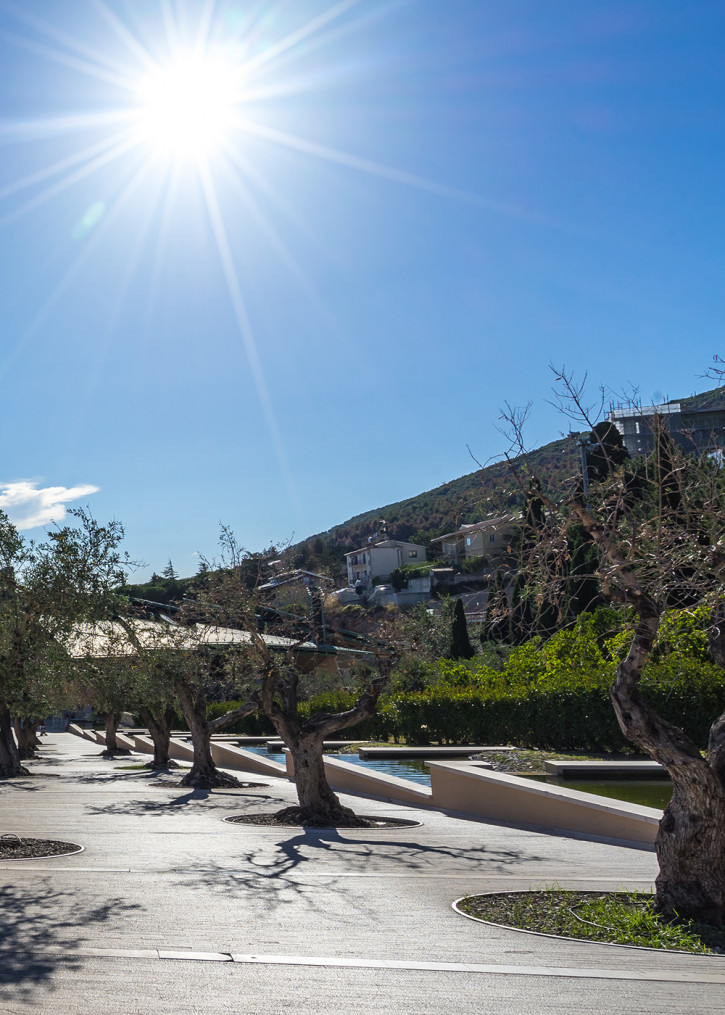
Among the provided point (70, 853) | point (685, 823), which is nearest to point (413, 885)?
point (685, 823)

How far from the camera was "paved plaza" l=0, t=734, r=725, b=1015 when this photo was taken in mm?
4805

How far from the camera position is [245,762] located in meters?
25.0

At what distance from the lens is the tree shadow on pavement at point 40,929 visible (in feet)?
16.5

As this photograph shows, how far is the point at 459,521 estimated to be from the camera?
891cm

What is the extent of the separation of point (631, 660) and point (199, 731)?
52.2 ft

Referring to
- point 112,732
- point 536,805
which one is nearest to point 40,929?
point 536,805

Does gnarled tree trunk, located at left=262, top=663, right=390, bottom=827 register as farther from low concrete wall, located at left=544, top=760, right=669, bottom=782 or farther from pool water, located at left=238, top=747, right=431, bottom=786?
pool water, located at left=238, top=747, right=431, bottom=786

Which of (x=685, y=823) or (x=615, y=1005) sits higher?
(x=685, y=823)

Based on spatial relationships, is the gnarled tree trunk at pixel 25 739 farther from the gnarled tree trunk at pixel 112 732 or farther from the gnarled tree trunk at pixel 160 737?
the gnarled tree trunk at pixel 160 737

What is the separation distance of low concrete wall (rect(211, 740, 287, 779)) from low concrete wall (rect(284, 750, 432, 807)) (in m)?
4.03

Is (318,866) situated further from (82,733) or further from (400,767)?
(82,733)

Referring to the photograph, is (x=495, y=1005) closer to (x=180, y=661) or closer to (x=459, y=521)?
(x=459, y=521)

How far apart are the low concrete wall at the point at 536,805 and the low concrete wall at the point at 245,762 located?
8.89 meters

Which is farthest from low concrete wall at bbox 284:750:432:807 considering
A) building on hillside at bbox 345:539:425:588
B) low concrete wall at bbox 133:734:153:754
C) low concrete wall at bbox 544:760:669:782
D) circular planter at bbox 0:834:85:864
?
building on hillside at bbox 345:539:425:588
